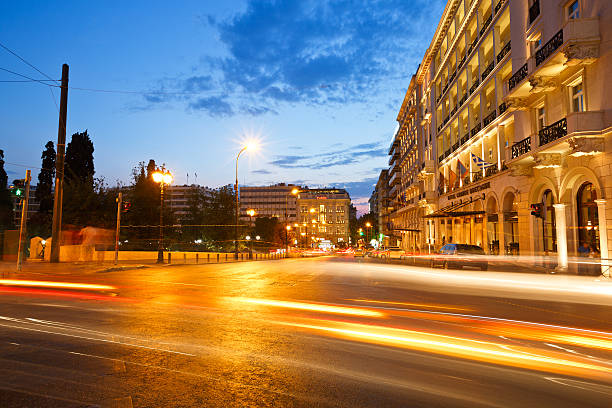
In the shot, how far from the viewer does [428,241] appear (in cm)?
5144

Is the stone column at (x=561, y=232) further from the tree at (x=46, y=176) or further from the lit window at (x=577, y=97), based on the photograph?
the tree at (x=46, y=176)

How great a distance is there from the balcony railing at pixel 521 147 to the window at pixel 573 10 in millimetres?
6228

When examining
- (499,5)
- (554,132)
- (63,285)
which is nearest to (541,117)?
(554,132)

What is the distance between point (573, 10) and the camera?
Result: 65.9 ft

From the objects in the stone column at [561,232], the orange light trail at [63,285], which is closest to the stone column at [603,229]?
the stone column at [561,232]

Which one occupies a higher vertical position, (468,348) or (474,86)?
(474,86)

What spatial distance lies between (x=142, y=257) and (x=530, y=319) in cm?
3429

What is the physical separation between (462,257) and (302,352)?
2135cm

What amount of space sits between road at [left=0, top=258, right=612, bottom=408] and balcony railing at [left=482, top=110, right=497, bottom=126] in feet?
71.7

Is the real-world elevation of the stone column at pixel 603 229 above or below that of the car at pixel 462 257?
above

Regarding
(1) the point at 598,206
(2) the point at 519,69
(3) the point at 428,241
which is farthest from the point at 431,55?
(1) the point at 598,206

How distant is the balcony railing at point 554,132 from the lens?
62.3 ft

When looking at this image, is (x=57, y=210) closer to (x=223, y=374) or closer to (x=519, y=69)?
(x=223, y=374)

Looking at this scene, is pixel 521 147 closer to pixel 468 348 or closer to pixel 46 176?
pixel 468 348
